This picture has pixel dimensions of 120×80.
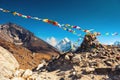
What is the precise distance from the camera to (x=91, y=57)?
48.2m

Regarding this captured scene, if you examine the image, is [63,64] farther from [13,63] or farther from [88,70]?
[13,63]

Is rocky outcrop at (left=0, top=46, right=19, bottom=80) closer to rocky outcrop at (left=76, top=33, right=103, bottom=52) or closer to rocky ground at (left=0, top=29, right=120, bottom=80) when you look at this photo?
rocky ground at (left=0, top=29, right=120, bottom=80)

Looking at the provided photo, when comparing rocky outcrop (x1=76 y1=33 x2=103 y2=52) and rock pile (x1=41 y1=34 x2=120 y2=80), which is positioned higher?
rocky outcrop (x1=76 y1=33 x2=103 y2=52)

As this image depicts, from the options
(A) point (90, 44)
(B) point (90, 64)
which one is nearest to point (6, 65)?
(B) point (90, 64)

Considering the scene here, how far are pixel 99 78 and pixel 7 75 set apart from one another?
822 inches

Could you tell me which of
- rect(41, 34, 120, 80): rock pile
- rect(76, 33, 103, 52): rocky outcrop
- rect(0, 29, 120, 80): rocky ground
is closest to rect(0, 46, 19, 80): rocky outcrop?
rect(0, 29, 120, 80): rocky ground

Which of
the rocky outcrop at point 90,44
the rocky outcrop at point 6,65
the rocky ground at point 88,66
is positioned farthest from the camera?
the rocky outcrop at point 90,44

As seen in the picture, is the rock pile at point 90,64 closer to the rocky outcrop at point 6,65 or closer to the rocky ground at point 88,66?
the rocky ground at point 88,66

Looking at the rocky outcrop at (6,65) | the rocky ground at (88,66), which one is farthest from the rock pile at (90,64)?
the rocky outcrop at (6,65)

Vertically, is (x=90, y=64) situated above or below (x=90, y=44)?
below

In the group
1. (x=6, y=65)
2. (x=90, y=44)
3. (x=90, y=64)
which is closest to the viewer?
(x=6, y=65)

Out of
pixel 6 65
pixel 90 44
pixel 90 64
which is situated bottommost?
pixel 6 65

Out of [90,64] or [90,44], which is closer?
[90,64]

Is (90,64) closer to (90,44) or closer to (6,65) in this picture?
(90,44)
